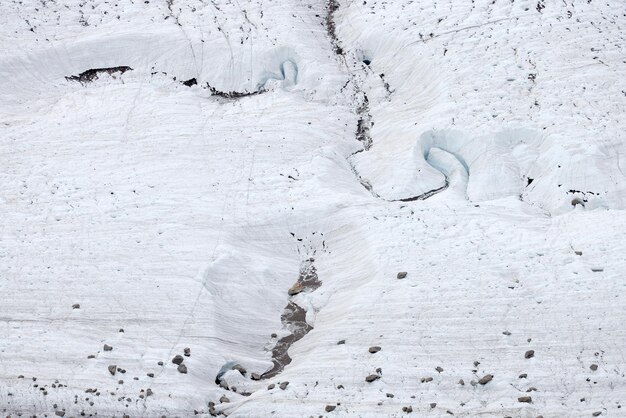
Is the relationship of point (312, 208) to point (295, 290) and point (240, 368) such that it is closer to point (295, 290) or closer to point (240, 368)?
point (295, 290)

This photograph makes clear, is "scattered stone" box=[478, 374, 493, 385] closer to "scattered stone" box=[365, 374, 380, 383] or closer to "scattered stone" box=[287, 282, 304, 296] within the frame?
Result: "scattered stone" box=[365, 374, 380, 383]

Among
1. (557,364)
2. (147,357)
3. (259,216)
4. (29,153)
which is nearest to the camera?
(557,364)

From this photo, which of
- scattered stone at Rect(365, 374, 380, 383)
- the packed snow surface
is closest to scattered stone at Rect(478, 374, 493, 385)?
the packed snow surface

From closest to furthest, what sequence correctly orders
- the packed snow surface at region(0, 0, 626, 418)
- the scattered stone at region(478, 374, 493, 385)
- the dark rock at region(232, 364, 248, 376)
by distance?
1. the scattered stone at region(478, 374, 493, 385)
2. the packed snow surface at region(0, 0, 626, 418)
3. the dark rock at region(232, 364, 248, 376)

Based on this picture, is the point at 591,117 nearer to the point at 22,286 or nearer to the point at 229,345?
the point at 229,345

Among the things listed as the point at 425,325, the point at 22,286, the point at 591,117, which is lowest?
the point at 22,286

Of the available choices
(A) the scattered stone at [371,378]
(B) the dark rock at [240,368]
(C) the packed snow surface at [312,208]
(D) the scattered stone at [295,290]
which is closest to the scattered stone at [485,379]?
(C) the packed snow surface at [312,208]

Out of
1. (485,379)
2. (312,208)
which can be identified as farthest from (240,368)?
(312,208)

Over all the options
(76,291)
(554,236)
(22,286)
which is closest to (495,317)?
(554,236)
